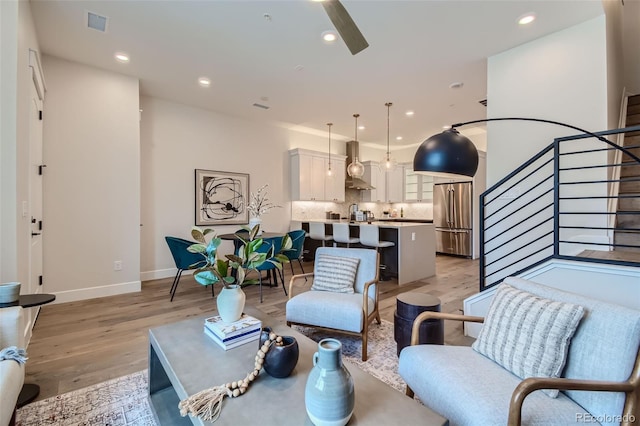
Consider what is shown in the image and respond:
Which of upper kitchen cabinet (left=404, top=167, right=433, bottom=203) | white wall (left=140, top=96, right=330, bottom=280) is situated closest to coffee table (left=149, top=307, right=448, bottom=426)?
white wall (left=140, top=96, right=330, bottom=280)

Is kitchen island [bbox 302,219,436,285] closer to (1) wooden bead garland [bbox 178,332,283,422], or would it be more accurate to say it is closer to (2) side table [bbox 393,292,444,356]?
(2) side table [bbox 393,292,444,356]

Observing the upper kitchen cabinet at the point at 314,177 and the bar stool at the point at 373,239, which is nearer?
the bar stool at the point at 373,239

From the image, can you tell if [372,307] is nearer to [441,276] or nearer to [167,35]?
[441,276]

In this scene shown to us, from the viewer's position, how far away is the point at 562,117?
10.7 feet

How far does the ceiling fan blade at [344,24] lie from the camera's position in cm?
157

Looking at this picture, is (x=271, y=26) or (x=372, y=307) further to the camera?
(x=271, y=26)

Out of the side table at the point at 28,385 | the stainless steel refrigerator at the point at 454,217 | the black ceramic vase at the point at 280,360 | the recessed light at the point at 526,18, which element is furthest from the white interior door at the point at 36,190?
the stainless steel refrigerator at the point at 454,217

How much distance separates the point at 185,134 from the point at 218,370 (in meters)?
5.02

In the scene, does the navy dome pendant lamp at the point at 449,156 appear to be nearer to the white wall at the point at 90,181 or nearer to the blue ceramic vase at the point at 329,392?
the blue ceramic vase at the point at 329,392

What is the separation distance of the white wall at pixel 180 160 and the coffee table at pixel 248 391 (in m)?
3.75

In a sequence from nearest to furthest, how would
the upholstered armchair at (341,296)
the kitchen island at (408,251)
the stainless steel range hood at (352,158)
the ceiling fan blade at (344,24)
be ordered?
the ceiling fan blade at (344,24), the upholstered armchair at (341,296), the kitchen island at (408,251), the stainless steel range hood at (352,158)

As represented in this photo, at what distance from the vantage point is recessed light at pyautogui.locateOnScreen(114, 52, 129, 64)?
3.67m

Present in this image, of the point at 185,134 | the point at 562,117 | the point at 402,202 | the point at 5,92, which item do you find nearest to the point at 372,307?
the point at 562,117

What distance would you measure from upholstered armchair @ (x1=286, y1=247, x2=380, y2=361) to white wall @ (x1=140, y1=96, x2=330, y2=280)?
11.3 ft
